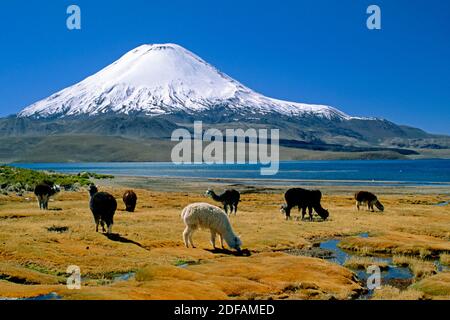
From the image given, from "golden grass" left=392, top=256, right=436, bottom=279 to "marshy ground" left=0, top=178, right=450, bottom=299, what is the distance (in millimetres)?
43

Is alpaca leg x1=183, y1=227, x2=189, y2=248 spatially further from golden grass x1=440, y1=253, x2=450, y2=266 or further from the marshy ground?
golden grass x1=440, y1=253, x2=450, y2=266

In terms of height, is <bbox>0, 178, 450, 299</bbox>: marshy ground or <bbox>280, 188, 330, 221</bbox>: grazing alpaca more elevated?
<bbox>280, 188, 330, 221</bbox>: grazing alpaca

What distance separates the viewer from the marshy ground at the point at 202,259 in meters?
14.3

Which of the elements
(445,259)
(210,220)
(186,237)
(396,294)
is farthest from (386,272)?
(186,237)

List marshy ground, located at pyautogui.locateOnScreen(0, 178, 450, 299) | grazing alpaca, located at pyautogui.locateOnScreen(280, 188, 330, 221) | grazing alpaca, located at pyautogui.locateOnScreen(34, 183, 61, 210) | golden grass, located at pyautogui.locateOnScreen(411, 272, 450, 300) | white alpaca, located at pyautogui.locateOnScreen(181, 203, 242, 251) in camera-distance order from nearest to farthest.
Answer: marshy ground, located at pyautogui.locateOnScreen(0, 178, 450, 299) → golden grass, located at pyautogui.locateOnScreen(411, 272, 450, 300) → white alpaca, located at pyautogui.locateOnScreen(181, 203, 242, 251) → grazing alpaca, located at pyautogui.locateOnScreen(34, 183, 61, 210) → grazing alpaca, located at pyautogui.locateOnScreen(280, 188, 330, 221)

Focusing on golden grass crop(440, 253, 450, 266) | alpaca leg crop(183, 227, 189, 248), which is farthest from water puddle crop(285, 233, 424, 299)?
alpaca leg crop(183, 227, 189, 248)

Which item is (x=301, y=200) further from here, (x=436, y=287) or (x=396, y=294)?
(x=396, y=294)

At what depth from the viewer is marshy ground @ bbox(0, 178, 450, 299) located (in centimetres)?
1431

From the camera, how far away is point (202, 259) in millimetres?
20094

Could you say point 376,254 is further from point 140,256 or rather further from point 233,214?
point 233,214

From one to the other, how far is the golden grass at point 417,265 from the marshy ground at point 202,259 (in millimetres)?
43

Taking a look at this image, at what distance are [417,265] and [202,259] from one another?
8.78m
